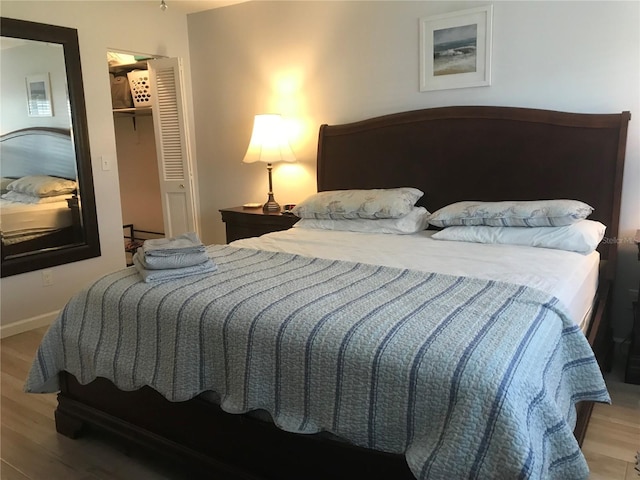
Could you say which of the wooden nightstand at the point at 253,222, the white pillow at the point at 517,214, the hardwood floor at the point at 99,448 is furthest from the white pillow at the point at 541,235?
the wooden nightstand at the point at 253,222

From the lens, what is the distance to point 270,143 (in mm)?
3889

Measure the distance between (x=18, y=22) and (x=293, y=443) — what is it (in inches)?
129

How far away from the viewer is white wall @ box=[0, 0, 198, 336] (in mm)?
3527

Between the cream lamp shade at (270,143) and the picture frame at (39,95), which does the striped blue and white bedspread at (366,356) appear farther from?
the picture frame at (39,95)

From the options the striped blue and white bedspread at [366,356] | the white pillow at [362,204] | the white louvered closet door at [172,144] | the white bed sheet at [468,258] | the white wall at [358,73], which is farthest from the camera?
the white louvered closet door at [172,144]

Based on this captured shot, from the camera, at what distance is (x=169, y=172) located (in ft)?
14.8

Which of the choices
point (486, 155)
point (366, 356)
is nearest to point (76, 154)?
point (486, 155)

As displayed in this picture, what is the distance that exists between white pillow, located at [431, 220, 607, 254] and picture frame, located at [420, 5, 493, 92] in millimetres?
1039

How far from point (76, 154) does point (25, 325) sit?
50.5 inches

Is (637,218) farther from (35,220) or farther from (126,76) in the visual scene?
(126,76)

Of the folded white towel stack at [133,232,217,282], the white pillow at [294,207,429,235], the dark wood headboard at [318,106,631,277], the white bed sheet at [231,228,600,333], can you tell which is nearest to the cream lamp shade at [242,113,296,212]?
the dark wood headboard at [318,106,631,277]

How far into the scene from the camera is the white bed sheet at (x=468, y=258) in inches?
80.0

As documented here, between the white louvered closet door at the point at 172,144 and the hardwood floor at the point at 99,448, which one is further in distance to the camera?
the white louvered closet door at the point at 172,144

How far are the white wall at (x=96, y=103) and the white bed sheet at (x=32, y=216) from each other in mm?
275
